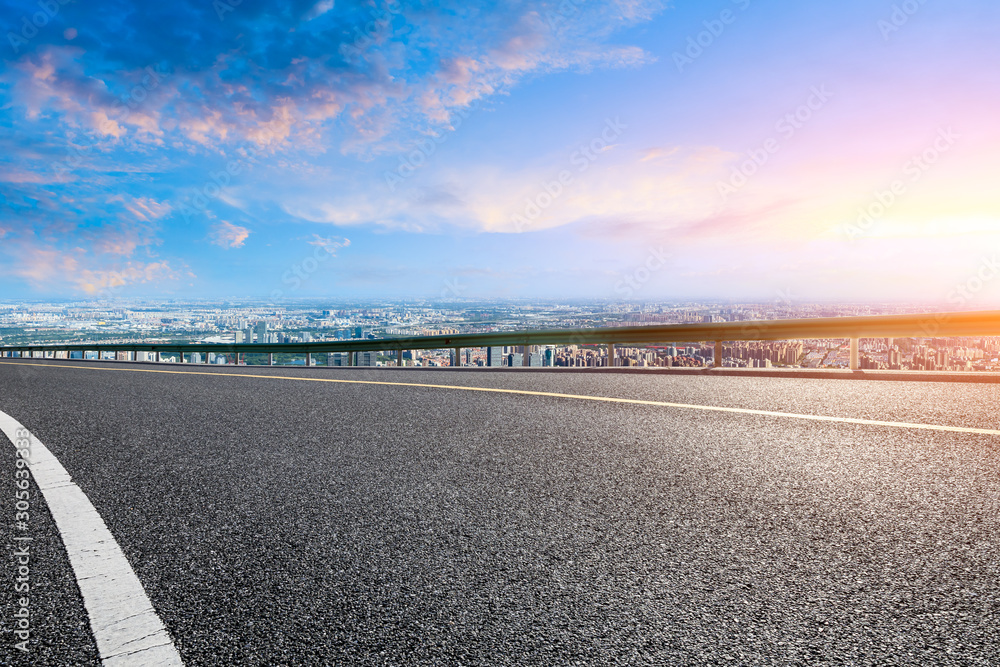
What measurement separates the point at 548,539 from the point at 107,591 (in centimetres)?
197

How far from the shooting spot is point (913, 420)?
19.6ft

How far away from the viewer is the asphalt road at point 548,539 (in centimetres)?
224

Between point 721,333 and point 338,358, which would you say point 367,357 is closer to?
point 338,358

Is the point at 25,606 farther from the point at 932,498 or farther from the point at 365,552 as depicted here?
the point at 932,498

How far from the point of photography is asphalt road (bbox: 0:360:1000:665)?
7.36 feet

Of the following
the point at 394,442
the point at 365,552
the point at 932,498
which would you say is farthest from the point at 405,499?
the point at 932,498

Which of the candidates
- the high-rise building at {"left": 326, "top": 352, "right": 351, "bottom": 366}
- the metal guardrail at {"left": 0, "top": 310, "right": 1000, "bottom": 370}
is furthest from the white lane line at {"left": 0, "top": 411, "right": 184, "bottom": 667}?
the high-rise building at {"left": 326, "top": 352, "right": 351, "bottom": 366}

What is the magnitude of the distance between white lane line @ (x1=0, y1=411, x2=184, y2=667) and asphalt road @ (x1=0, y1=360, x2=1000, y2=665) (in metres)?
0.06

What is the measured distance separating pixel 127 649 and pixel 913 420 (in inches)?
254

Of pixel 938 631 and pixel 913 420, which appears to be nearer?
pixel 938 631

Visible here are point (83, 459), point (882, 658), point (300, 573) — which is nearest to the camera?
point (882, 658)

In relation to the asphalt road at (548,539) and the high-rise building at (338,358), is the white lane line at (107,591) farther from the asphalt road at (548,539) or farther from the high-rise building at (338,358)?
the high-rise building at (338,358)

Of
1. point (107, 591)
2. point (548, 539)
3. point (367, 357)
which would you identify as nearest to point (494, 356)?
point (367, 357)

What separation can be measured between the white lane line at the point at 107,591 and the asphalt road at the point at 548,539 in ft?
0.19
